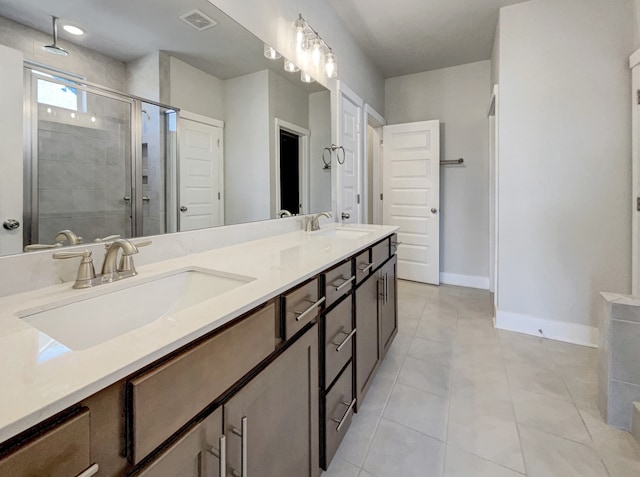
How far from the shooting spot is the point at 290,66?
1.97 m

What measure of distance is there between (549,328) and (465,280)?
1415 mm

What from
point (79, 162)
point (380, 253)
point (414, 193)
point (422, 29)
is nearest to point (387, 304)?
point (380, 253)

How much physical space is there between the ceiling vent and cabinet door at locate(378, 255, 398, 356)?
1.48 meters

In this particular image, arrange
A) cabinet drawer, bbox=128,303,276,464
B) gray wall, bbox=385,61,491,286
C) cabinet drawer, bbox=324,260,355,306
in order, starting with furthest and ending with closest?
1. gray wall, bbox=385,61,491,286
2. cabinet drawer, bbox=324,260,355,306
3. cabinet drawer, bbox=128,303,276,464

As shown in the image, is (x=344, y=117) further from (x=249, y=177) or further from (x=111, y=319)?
(x=111, y=319)

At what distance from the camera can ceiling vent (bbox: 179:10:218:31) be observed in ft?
4.22

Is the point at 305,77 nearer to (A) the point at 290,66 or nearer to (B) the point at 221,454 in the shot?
(A) the point at 290,66

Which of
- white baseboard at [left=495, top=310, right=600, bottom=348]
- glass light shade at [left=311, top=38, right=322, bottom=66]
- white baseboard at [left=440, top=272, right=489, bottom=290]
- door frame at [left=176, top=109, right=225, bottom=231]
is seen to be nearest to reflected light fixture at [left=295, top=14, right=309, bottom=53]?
glass light shade at [left=311, top=38, right=322, bottom=66]

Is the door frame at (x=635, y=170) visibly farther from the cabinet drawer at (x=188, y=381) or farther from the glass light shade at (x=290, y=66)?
the cabinet drawer at (x=188, y=381)

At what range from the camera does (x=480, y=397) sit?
1728 mm

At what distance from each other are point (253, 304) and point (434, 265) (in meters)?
3.48

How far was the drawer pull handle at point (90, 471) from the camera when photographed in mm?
415

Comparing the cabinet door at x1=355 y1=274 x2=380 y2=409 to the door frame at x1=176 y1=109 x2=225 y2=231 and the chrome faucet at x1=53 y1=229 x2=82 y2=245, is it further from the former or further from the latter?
the chrome faucet at x1=53 y1=229 x2=82 y2=245

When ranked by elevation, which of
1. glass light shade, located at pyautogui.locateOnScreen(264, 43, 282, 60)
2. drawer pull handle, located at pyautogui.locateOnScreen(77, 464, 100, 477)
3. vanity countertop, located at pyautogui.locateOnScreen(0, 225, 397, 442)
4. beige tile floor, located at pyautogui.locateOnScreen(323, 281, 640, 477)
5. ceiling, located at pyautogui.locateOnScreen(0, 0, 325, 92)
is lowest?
beige tile floor, located at pyautogui.locateOnScreen(323, 281, 640, 477)
